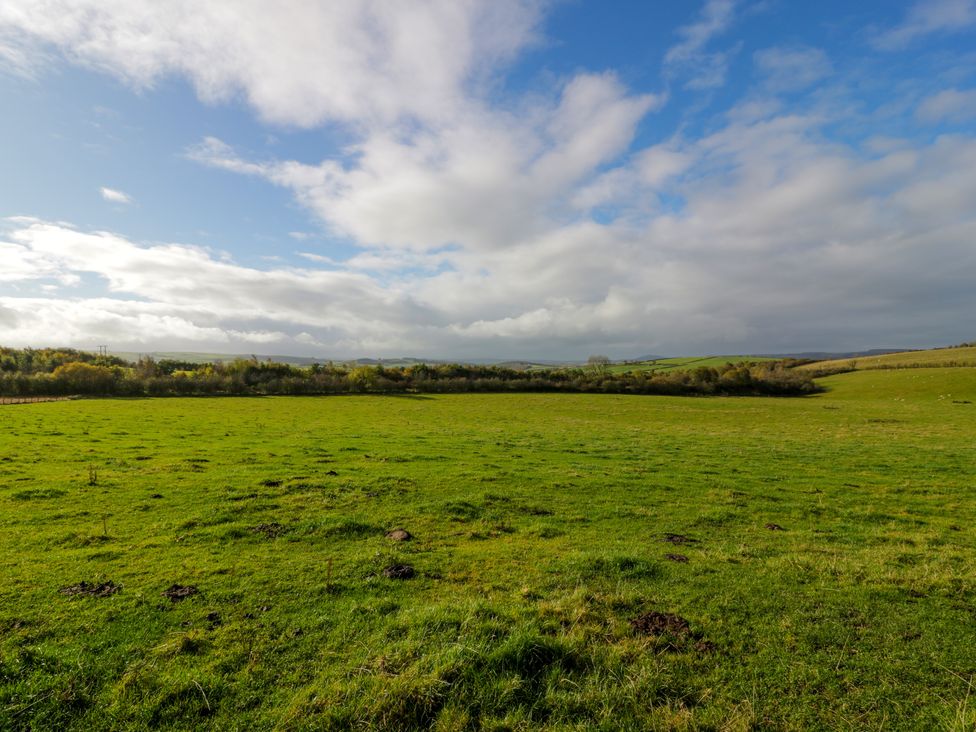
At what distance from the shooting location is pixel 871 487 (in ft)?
55.3

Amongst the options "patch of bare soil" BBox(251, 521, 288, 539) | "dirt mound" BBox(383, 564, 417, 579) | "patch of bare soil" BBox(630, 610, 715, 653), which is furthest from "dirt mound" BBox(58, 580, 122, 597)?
"patch of bare soil" BBox(630, 610, 715, 653)

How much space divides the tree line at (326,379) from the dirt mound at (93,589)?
2935 inches

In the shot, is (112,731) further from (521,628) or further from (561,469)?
(561,469)

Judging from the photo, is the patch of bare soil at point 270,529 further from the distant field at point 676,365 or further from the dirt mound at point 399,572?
the distant field at point 676,365

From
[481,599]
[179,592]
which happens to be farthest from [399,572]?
[179,592]

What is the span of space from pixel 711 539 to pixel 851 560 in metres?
2.67

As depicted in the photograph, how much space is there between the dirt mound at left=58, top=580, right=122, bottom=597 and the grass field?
87 mm

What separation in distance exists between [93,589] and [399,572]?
5.16m

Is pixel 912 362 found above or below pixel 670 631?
above

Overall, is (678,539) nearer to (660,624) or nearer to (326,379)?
(660,624)

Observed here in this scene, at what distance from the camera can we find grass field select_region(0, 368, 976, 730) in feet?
15.4

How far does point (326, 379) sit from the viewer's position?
8288 cm

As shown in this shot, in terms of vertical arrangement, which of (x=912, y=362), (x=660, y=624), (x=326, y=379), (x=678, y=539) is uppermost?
(x=912, y=362)

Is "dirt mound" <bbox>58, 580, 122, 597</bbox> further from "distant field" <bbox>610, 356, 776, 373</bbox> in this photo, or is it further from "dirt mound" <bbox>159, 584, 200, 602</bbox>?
"distant field" <bbox>610, 356, 776, 373</bbox>
